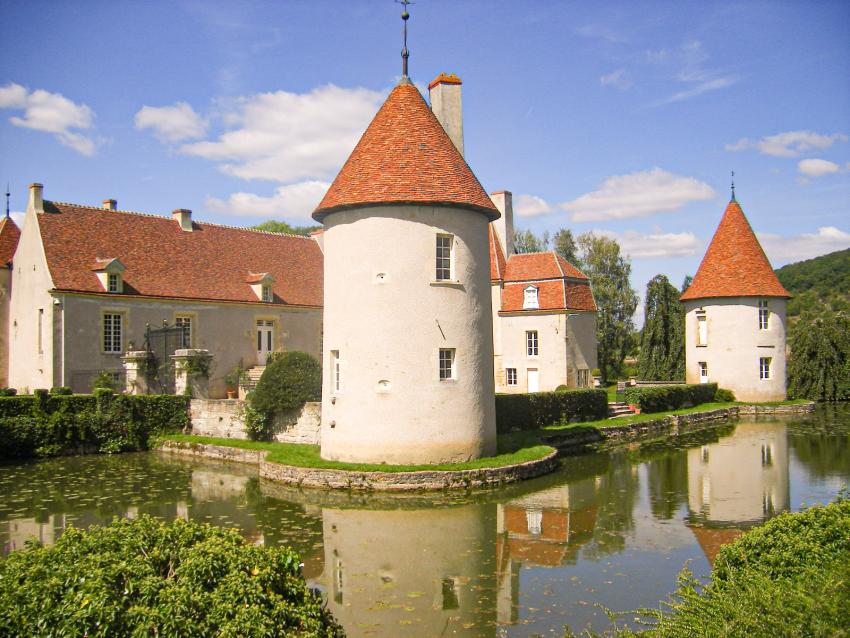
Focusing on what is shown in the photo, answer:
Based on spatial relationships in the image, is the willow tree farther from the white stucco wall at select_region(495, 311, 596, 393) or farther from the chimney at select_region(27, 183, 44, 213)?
the chimney at select_region(27, 183, 44, 213)

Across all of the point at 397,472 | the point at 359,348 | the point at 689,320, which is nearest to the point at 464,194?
the point at 359,348

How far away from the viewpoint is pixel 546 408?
25250 mm

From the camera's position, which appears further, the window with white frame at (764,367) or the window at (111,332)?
the window with white frame at (764,367)

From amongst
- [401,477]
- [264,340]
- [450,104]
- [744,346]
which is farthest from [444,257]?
[744,346]

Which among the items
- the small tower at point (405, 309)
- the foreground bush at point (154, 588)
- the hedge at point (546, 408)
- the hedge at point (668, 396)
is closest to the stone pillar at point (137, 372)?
the small tower at point (405, 309)

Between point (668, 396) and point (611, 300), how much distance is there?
764 inches

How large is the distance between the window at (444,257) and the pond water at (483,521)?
17.4 ft

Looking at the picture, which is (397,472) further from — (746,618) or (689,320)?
(689,320)

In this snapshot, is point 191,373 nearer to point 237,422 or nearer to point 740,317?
point 237,422

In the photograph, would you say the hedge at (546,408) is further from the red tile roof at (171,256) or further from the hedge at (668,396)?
the red tile roof at (171,256)

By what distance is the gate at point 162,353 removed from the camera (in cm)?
2633

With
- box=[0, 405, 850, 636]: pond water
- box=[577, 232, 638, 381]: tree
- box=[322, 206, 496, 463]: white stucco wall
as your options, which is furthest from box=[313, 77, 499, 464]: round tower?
box=[577, 232, 638, 381]: tree

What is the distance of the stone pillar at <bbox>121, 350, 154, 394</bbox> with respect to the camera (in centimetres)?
2575

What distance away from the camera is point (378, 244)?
17.1 meters
